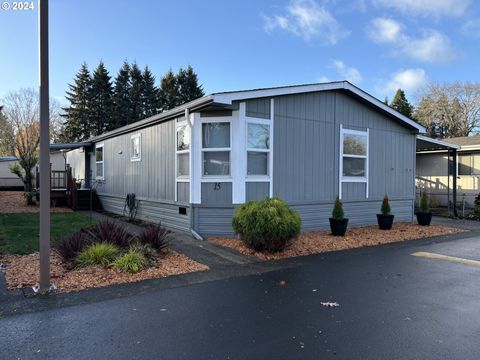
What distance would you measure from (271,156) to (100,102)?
3280cm

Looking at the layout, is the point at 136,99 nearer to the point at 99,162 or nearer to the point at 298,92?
the point at 99,162

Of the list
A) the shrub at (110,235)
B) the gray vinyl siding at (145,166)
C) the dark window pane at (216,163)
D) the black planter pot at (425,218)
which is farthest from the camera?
the black planter pot at (425,218)

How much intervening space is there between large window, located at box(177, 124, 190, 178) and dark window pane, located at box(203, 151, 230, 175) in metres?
0.52

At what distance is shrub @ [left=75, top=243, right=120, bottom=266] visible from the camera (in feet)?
18.6

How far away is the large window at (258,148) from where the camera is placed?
8.66 m

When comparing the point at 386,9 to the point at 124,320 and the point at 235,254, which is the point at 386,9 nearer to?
the point at 235,254

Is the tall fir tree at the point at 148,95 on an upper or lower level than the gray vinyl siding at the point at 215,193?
upper

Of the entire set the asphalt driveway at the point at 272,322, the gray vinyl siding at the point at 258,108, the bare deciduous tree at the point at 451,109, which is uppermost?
the bare deciduous tree at the point at 451,109

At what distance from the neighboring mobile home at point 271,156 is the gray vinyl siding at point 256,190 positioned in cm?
2

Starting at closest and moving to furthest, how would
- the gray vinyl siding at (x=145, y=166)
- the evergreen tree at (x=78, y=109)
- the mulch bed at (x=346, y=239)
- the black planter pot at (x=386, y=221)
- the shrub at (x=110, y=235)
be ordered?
the shrub at (x=110, y=235)
the mulch bed at (x=346, y=239)
the gray vinyl siding at (x=145, y=166)
the black planter pot at (x=386, y=221)
the evergreen tree at (x=78, y=109)

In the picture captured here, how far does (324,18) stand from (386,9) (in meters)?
2.29

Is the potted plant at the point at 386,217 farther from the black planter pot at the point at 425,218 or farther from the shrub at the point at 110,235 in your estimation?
the shrub at the point at 110,235

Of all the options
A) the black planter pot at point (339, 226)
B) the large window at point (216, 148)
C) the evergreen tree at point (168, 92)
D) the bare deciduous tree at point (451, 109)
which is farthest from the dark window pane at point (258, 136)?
the bare deciduous tree at point (451, 109)

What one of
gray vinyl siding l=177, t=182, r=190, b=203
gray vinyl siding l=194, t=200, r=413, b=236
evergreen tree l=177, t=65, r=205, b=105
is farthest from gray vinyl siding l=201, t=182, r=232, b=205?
evergreen tree l=177, t=65, r=205, b=105
